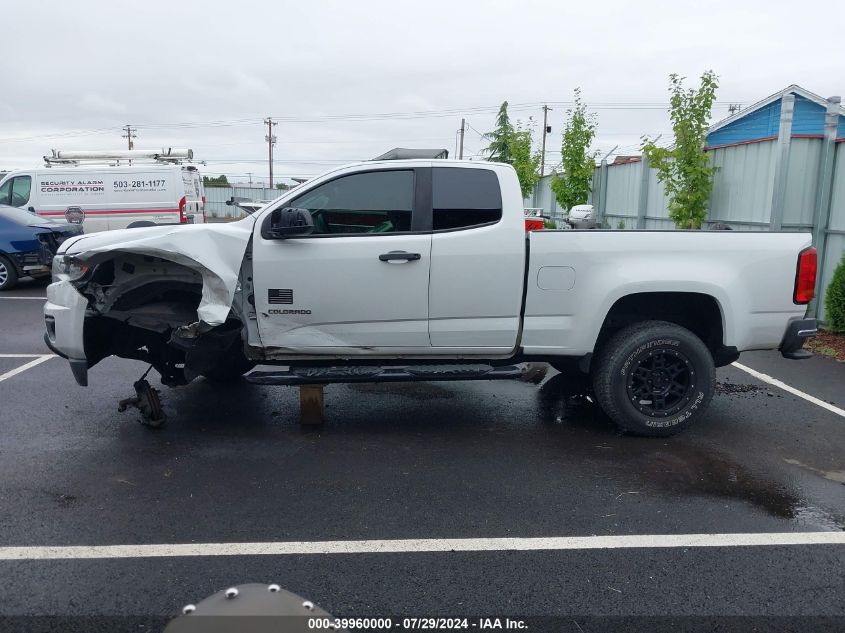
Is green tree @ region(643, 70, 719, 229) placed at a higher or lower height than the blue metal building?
lower

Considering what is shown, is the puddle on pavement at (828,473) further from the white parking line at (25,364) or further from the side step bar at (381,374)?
the white parking line at (25,364)

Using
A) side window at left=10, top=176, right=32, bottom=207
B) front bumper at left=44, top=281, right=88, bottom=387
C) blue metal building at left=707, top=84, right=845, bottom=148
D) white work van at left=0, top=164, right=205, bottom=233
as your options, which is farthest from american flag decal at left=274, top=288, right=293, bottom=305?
blue metal building at left=707, top=84, right=845, bottom=148

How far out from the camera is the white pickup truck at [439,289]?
5.18 m

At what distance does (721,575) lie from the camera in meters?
3.45

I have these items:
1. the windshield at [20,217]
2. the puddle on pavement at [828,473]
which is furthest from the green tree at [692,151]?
the windshield at [20,217]

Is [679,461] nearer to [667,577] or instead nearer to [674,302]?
[674,302]

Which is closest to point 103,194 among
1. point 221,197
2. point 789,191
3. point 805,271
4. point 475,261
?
point 475,261

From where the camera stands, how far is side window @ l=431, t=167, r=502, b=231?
5.30 metres

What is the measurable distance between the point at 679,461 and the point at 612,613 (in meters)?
2.11

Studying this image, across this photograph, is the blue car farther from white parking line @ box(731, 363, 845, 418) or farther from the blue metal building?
the blue metal building

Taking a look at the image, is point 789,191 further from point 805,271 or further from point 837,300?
point 805,271

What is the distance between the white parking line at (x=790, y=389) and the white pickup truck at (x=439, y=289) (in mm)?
1231

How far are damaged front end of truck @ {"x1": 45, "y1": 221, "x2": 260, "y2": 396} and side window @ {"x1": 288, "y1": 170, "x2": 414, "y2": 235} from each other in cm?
55

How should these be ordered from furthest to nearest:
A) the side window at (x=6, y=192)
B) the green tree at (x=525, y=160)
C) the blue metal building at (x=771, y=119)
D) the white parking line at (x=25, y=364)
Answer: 1. the green tree at (x=525, y=160)
2. the blue metal building at (x=771, y=119)
3. the side window at (x=6, y=192)
4. the white parking line at (x=25, y=364)
